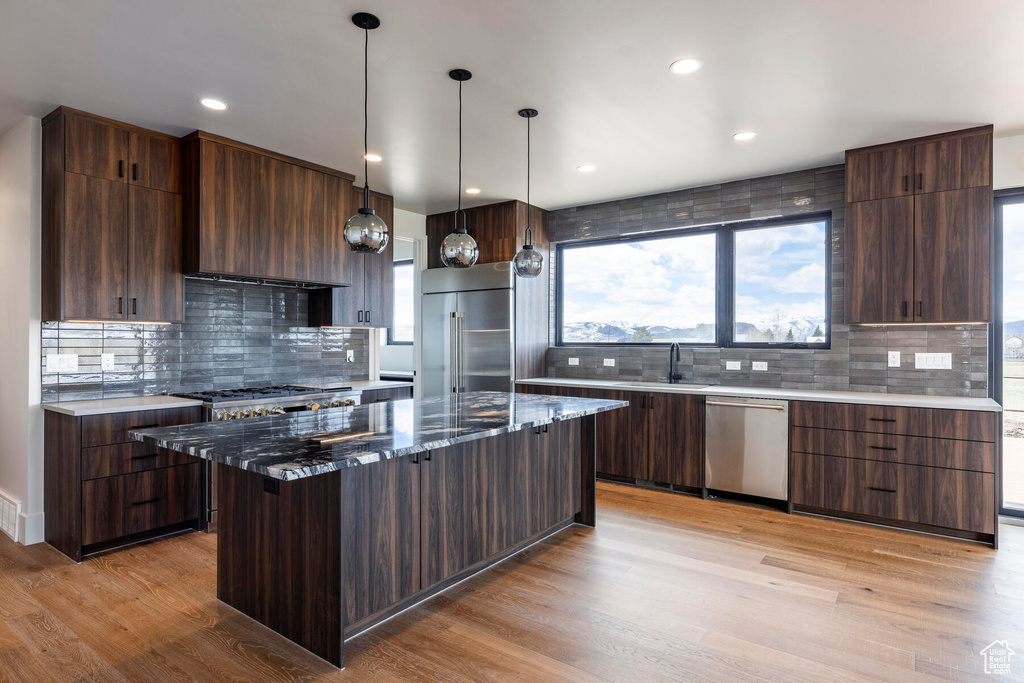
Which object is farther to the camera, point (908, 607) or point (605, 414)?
point (605, 414)

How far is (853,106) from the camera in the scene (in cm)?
331

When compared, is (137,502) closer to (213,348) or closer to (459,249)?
(213,348)

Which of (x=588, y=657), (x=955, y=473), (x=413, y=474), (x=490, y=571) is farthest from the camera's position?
(x=955, y=473)

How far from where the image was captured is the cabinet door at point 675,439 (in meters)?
4.52

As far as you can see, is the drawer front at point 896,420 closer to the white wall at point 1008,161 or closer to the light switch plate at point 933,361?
the light switch plate at point 933,361

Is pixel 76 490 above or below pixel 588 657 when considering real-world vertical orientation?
above

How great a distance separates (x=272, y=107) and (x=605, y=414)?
344cm

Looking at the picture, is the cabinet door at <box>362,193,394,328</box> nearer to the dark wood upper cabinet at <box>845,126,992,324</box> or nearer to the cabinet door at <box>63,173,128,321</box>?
the cabinet door at <box>63,173,128,321</box>

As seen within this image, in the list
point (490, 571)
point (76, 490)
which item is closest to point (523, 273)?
point (490, 571)

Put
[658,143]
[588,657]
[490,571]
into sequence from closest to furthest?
[588,657] → [490,571] → [658,143]

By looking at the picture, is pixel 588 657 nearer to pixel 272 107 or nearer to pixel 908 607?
pixel 908 607

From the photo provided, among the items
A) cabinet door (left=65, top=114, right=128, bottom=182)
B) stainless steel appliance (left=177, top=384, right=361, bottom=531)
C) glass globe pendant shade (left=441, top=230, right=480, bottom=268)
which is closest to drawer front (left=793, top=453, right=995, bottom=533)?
glass globe pendant shade (left=441, top=230, right=480, bottom=268)

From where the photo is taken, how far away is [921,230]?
12.6ft

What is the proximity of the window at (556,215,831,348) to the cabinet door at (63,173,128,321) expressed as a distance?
388cm
